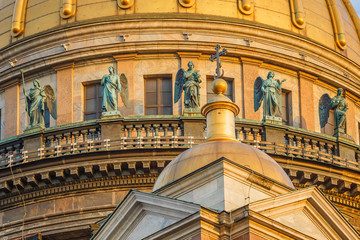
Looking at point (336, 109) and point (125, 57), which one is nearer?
point (336, 109)

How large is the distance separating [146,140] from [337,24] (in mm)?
12604

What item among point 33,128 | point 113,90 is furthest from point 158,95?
point 33,128

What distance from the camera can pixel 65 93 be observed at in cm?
5225

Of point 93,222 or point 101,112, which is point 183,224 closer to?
point 93,222

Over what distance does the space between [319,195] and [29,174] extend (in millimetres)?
19836

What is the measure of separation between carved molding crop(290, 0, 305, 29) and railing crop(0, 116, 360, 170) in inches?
274

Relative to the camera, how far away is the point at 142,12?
53.3 meters

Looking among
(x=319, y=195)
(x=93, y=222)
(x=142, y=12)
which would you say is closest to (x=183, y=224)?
(x=319, y=195)

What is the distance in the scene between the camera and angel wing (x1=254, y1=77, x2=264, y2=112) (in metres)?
51.1

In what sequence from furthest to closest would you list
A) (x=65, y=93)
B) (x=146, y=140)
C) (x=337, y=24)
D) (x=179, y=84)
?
(x=337, y=24) < (x=65, y=93) < (x=179, y=84) < (x=146, y=140)

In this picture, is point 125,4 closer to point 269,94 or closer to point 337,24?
point 269,94

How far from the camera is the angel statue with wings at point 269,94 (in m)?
49.8

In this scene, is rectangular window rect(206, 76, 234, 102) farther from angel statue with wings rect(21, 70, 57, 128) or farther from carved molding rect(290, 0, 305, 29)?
angel statue with wings rect(21, 70, 57, 128)

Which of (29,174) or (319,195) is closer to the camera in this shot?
(319,195)
